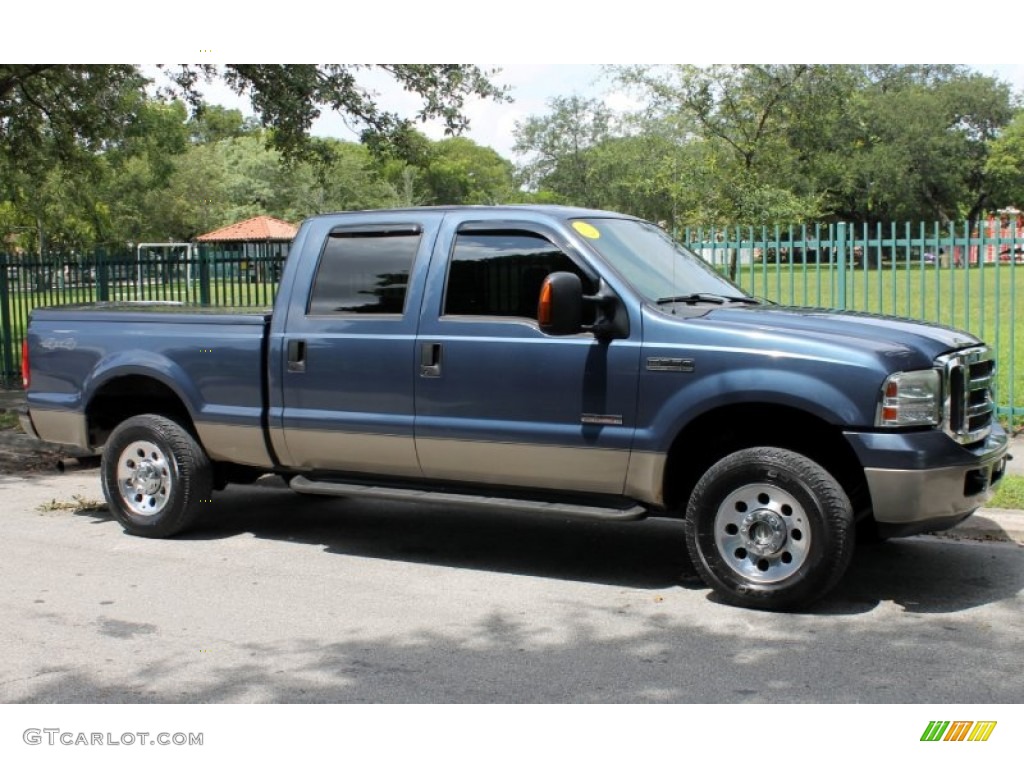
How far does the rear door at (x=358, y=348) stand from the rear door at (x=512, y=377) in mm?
138

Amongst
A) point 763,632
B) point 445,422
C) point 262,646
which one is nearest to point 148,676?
point 262,646

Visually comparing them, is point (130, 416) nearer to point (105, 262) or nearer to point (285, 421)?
point (285, 421)

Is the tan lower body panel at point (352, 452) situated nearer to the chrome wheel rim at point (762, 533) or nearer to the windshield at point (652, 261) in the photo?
the windshield at point (652, 261)

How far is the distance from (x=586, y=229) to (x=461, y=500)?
1700 mm

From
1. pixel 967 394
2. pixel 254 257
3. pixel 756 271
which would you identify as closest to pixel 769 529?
pixel 967 394

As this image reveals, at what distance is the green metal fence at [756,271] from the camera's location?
11281mm

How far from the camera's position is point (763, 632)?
18.1 feet

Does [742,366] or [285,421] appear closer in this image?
[742,366]

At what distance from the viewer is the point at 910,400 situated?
557 centimetres

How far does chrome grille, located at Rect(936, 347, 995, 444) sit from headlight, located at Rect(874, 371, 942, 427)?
0.33 ft

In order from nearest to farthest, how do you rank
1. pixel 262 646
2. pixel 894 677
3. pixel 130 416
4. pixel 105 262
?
1. pixel 894 677
2. pixel 262 646
3. pixel 130 416
4. pixel 105 262

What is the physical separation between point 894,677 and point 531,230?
3066 millimetres

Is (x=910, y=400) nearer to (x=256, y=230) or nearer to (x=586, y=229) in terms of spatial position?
(x=586, y=229)
